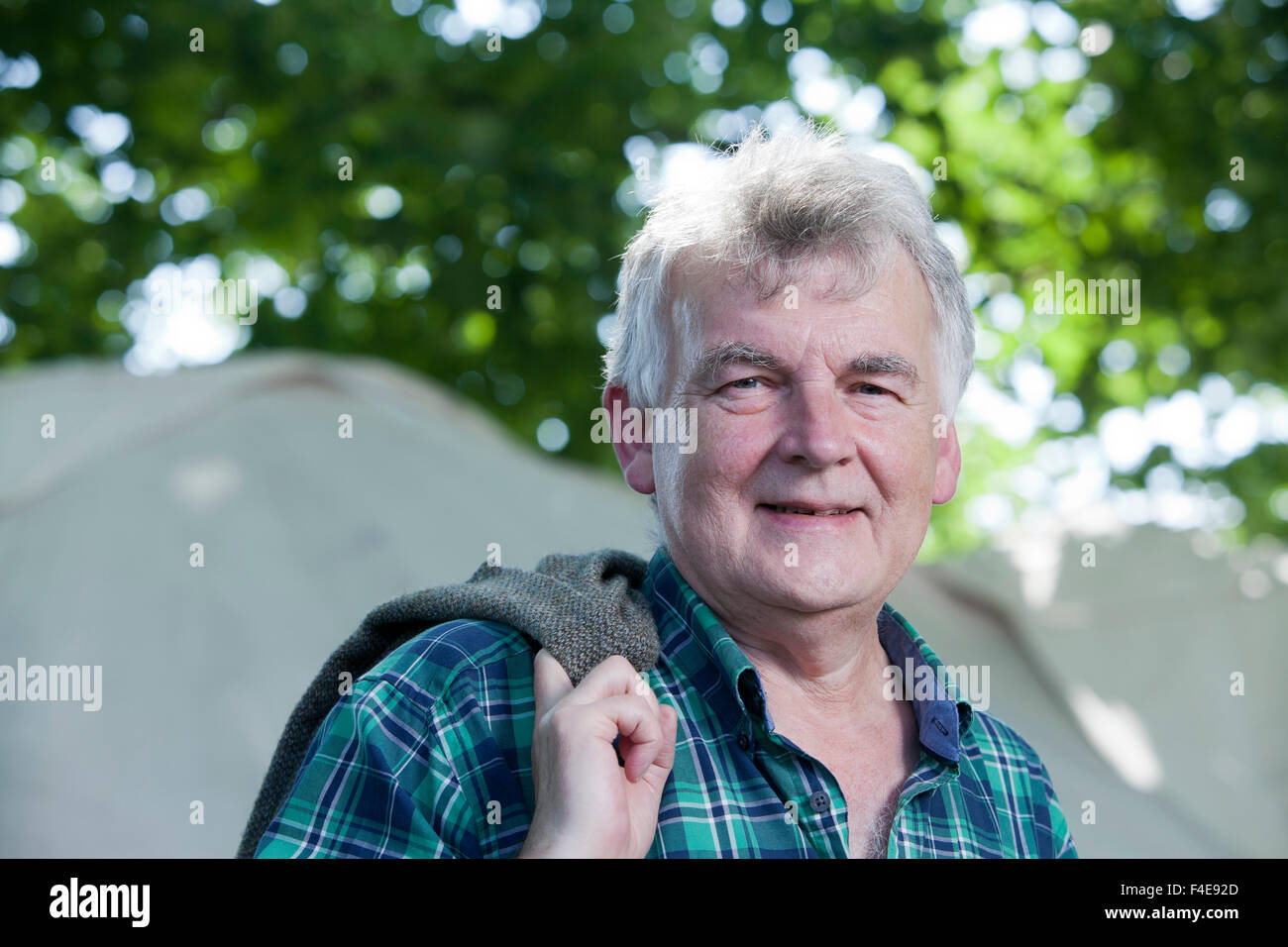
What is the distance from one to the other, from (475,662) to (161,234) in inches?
115

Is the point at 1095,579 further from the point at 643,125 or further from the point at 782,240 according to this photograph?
the point at 782,240

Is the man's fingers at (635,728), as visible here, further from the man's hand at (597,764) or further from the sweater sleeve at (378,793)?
the sweater sleeve at (378,793)

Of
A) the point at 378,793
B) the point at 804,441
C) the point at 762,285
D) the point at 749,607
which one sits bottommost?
the point at 378,793

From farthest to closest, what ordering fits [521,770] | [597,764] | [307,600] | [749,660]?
[307,600] < [749,660] < [521,770] < [597,764]

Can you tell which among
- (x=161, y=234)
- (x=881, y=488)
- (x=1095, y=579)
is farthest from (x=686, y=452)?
(x=161, y=234)

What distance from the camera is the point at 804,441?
924mm

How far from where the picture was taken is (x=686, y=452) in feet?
3.18

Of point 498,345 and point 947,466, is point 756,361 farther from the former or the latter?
point 498,345


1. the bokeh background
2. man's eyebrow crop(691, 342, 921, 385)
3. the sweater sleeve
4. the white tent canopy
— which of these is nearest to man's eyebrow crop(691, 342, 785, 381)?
man's eyebrow crop(691, 342, 921, 385)

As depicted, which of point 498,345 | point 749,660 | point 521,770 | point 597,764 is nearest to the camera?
point 597,764

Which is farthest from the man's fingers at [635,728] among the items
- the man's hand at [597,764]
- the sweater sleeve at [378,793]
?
the sweater sleeve at [378,793]

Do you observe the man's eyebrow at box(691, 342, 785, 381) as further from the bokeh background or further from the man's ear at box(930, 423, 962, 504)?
the bokeh background

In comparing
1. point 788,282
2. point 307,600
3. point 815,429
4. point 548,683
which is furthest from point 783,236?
point 307,600

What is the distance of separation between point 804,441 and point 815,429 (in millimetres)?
12
